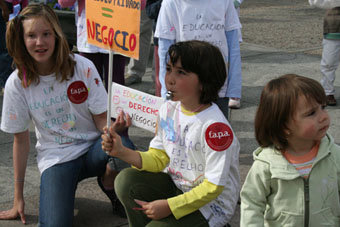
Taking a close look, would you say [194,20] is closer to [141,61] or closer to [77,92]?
[77,92]

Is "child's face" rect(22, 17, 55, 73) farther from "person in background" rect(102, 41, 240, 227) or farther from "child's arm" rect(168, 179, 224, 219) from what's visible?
"child's arm" rect(168, 179, 224, 219)

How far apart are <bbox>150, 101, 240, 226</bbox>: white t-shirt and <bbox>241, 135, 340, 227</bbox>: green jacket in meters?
0.29

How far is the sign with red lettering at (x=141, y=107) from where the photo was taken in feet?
11.2

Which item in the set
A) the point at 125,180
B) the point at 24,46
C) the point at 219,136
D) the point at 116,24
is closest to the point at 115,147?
the point at 125,180

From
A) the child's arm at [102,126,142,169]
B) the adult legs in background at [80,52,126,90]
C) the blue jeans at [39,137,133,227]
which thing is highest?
the child's arm at [102,126,142,169]

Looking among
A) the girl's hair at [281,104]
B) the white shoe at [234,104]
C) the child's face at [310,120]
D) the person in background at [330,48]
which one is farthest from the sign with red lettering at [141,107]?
the person in background at [330,48]

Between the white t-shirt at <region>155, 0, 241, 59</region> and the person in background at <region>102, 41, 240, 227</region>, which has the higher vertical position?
the white t-shirt at <region>155, 0, 241, 59</region>

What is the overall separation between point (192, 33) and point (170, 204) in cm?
130

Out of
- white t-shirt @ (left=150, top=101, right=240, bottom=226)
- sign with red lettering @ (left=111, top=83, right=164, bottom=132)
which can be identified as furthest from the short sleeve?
white t-shirt @ (left=150, top=101, right=240, bottom=226)

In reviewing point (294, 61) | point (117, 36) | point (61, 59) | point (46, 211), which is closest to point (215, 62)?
point (117, 36)

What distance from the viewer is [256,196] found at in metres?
2.52

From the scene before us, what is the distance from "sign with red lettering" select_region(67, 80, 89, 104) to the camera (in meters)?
3.52

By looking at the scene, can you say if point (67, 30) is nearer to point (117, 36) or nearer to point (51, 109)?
point (51, 109)

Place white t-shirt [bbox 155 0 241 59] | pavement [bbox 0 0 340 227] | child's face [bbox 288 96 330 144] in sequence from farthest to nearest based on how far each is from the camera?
pavement [bbox 0 0 340 227] → white t-shirt [bbox 155 0 241 59] → child's face [bbox 288 96 330 144]
